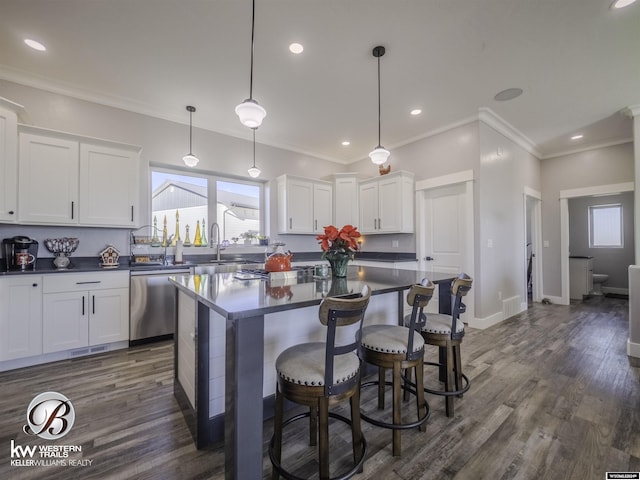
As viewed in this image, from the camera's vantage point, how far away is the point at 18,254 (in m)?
2.77

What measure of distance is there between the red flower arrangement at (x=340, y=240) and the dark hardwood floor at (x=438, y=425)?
1.16 meters

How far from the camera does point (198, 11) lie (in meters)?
2.18

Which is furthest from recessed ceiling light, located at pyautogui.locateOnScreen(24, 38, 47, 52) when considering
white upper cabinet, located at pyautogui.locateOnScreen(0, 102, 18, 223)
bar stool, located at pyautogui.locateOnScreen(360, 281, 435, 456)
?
bar stool, located at pyautogui.locateOnScreen(360, 281, 435, 456)

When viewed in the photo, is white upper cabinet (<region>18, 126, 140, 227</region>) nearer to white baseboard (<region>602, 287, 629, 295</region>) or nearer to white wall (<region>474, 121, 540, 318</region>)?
white wall (<region>474, 121, 540, 318</region>)

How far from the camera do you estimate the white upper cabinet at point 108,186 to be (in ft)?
10.1

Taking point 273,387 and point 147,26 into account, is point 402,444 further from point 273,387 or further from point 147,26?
point 147,26

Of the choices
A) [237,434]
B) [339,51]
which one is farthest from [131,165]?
[237,434]

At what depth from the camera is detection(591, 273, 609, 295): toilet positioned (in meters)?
6.04

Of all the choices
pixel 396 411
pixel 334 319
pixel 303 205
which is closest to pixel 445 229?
pixel 303 205

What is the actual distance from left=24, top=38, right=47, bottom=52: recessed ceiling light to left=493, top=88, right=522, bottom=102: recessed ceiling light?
4933 mm

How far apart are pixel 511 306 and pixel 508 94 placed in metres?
3.15

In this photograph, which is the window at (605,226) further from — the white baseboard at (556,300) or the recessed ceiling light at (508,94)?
the recessed ceiling light at (508,94)

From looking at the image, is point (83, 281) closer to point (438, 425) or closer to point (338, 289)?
point (338, 289)

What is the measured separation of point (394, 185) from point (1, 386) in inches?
200
